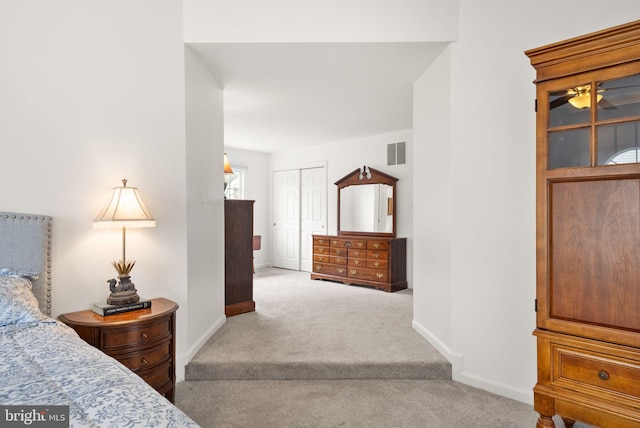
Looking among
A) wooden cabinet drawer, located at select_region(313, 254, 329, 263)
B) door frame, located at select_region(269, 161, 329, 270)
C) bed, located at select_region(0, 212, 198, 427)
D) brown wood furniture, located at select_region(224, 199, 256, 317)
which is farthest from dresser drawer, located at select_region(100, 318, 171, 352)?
door frame, located at select_region(269, 161, 329, 270)

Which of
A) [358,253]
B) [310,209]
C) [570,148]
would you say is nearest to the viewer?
[570,148]

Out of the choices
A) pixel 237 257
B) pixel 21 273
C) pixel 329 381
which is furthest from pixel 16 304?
pixel 237 257

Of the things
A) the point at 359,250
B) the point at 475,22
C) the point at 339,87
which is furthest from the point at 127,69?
the point at 359,250

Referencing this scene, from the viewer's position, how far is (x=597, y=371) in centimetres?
172

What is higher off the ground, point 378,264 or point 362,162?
point 362,162

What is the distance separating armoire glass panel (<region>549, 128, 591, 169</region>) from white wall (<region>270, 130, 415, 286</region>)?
3.46 meters

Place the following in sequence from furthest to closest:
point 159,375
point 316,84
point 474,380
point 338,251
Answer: point 338,251 < point 316,84 < point 474,380 < point 159,375

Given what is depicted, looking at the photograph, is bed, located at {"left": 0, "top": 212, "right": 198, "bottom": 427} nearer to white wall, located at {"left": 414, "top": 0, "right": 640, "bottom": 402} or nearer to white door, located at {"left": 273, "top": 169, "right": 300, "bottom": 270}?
white wall, located at {"left": 414, "top": 0, "right": 640, "bottom": 402}

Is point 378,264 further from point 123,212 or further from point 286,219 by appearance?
point 123,212

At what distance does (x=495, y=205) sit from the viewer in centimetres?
254

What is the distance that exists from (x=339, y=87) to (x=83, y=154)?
7.84 ft

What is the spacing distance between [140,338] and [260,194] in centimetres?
561

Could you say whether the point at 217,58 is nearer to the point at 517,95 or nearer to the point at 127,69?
the point at 127,69

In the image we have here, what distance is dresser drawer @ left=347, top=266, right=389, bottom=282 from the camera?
5.40m
